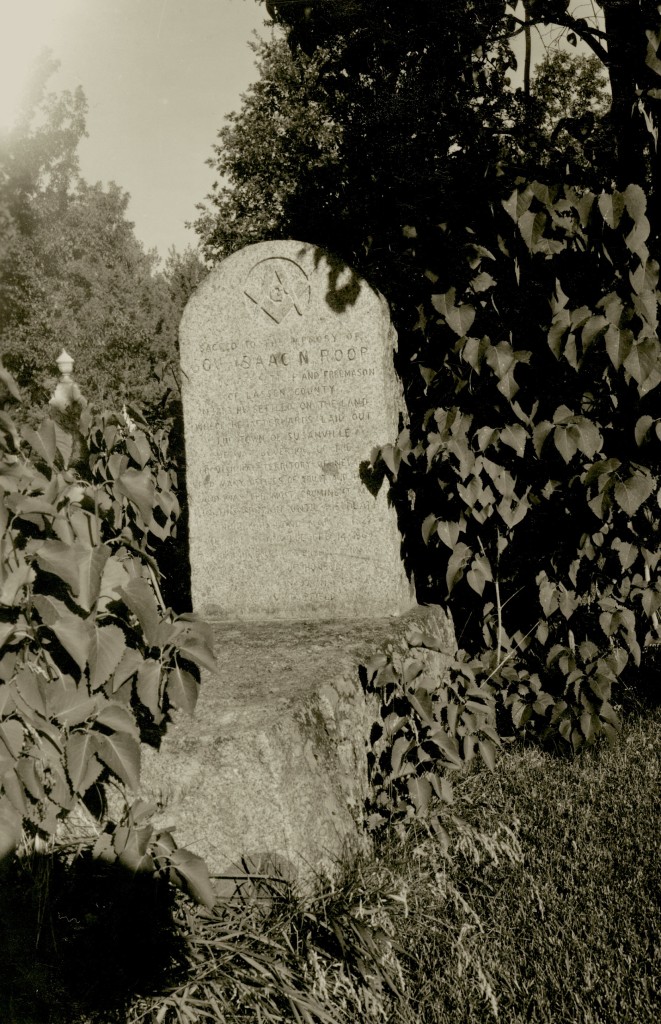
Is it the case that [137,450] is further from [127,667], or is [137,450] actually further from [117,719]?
[117,719]

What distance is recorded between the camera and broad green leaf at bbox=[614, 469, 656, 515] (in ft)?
9.62

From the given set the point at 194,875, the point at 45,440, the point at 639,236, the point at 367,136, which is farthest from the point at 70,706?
the point at 367,136

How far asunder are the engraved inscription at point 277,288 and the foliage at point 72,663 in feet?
5.53

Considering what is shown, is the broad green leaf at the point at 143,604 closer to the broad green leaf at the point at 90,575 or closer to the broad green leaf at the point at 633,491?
the broad green leaf at the point at 90,575

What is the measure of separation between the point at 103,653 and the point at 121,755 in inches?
9.7

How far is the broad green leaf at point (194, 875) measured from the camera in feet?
6.46

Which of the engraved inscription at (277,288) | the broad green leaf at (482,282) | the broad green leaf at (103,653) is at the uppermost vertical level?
the engraved inscription at (277,288)

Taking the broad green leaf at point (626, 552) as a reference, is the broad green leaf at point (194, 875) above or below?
below

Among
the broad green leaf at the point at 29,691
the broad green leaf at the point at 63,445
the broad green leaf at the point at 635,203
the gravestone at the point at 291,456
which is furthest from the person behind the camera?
the gravestone at the point at 291,456

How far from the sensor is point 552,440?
3172 mm

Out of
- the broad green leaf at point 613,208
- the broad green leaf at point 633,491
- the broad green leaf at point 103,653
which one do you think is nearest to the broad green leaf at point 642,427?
the broad green leaf at point 633,491

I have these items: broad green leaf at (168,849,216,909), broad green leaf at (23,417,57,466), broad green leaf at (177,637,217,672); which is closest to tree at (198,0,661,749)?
broad green leaf at (177,637,217,672)

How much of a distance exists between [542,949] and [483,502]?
165cm

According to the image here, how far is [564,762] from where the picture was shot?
3.15 m
